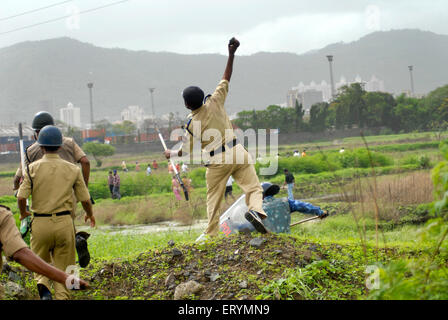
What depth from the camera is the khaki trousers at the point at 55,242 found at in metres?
4.71

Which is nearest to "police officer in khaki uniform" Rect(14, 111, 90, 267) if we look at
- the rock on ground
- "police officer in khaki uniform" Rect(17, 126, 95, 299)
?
"police officer in khaki uniform" Rect(17, 126, 95, 299)

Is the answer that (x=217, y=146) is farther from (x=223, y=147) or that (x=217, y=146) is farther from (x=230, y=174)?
(x=230, y=174)

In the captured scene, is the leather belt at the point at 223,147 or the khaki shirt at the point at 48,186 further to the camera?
the leather belt at the point at 223,147

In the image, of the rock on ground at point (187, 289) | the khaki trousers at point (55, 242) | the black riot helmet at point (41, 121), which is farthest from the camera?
the black riot helmet at point (41, 121)

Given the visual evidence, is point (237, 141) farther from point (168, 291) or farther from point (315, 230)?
point (315, 230)

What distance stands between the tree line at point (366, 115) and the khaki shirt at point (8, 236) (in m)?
59.3

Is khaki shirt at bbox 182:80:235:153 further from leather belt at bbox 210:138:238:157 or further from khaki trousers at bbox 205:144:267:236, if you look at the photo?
khaki trousers at bbox 205:144:267:236

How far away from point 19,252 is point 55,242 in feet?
4.75

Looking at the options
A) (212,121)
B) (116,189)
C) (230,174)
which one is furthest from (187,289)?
(116,189)

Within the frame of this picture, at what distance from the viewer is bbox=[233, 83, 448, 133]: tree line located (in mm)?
61781

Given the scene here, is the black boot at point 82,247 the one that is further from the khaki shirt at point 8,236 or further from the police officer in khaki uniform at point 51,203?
the khaki shirt at point 8,236

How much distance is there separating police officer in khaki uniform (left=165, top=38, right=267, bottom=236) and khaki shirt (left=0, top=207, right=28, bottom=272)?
9.81ft

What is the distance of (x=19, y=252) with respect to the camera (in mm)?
3369

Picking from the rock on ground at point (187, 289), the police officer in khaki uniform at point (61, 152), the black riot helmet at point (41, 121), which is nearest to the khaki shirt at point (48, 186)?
the police officer in khaki uniform at point (61, 152)
